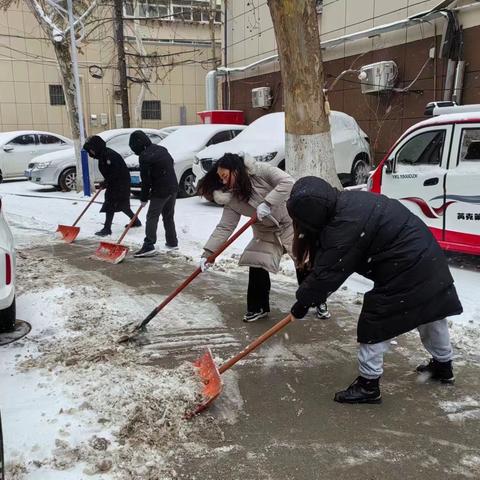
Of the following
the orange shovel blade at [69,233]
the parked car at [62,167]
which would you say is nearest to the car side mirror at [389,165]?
the orange shovel blade at [69,233]

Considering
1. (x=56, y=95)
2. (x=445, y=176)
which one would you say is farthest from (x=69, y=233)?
Result: (x=56, y=95)

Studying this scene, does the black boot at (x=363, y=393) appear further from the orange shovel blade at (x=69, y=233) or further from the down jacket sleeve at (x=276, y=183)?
the orange shovel blade at (x=69, y=233)

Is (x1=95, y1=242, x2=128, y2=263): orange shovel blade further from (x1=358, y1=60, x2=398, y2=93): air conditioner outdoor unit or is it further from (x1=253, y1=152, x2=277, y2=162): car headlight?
(x1=358, y1=60, x2=398, y2=93): air conditioner outdoor unit

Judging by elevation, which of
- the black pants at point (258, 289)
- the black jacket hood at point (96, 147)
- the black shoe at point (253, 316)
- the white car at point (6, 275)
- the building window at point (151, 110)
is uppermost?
the building window at point (151, 110)

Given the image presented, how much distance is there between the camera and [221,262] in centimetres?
673

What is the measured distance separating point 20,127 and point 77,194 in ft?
40.3

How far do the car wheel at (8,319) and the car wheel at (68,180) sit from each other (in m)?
9.75

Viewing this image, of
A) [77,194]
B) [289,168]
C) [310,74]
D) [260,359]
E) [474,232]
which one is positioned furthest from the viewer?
[77,194]

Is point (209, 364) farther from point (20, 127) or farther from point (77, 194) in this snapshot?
point (20, 127)

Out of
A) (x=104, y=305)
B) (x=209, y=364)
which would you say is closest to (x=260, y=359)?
(x=209, y=364)

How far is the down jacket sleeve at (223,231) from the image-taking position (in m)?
4.48

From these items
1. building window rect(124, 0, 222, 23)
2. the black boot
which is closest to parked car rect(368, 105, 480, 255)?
the black boot

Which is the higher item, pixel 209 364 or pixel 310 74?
pixel 310 74

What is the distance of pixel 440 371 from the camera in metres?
3.55
